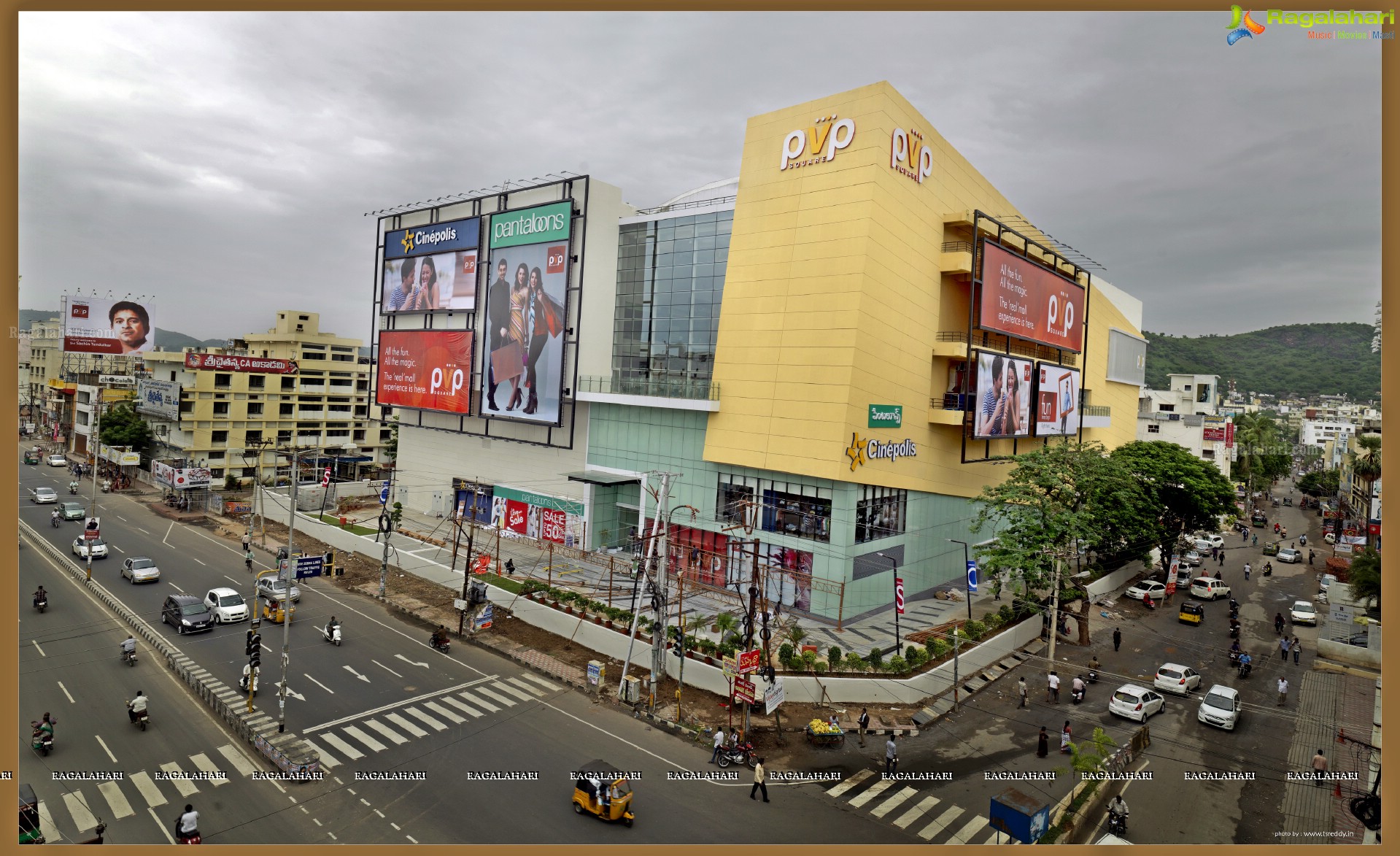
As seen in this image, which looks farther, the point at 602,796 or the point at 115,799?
the point at 115,799

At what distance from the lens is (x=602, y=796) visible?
68.8ft

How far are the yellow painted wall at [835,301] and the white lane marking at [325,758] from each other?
2512 centimetres

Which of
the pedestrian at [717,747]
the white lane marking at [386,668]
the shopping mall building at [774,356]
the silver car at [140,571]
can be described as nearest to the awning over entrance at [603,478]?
the shopping mall building at [774,356]

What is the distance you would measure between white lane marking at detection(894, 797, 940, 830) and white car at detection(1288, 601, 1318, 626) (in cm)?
3776

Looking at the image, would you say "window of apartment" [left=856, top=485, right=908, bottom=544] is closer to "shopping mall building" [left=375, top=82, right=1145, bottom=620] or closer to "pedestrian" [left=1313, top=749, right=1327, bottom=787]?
"shopping mall building" [left=375, top=82, right=1145, bottom=620]

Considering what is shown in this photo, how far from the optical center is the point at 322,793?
22281 millimetres

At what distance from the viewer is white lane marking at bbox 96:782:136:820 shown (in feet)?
68.8

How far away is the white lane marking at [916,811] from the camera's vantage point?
2172 cm

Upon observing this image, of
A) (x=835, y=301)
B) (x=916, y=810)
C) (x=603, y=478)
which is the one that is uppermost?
(x=835, y=301)

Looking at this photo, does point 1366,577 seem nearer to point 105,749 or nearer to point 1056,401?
point 1056,401

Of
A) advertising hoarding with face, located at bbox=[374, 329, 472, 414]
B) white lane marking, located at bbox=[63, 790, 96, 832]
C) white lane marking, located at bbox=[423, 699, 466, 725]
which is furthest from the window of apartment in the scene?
advertising hoarding with face, located at bbox=[374, 329, 472, 414]

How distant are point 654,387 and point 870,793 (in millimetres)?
30086

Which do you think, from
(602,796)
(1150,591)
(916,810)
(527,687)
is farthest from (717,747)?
(1150,591)

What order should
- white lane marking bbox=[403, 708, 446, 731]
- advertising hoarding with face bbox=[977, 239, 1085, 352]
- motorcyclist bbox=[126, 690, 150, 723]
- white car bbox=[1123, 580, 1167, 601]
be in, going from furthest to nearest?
white car bbox=[1123, 580, 1167, 601] < advertising hoarding with face bbox=[977, 239, 1085, 352] < white lane marking bbox=[403, 708, 446, 731] < motorcyclist bbox=[126, 690, 150, 723]
